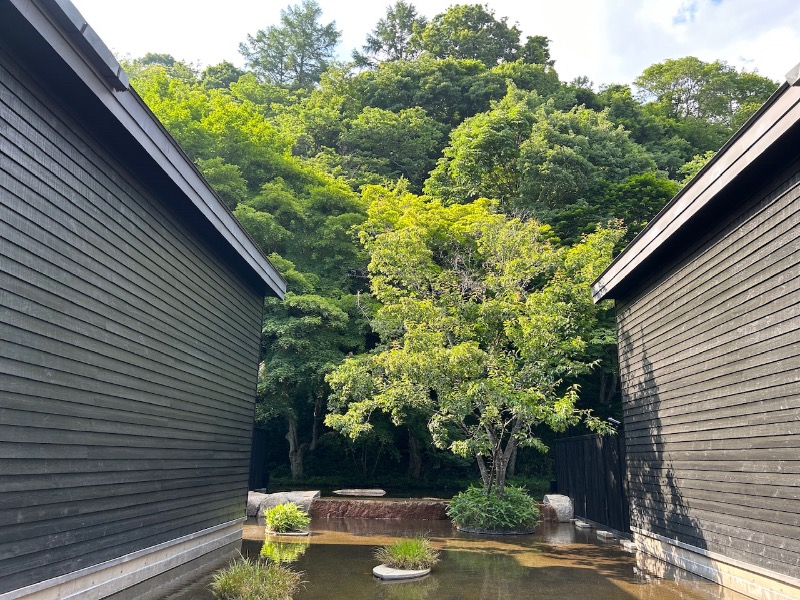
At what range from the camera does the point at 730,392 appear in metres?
6.92

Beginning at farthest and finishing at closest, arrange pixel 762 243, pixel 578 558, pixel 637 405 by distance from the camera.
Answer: pixel 637 405
pixel 578 558
pixel 762 243

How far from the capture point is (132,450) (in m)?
6.64

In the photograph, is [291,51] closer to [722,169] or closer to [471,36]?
[471,36]

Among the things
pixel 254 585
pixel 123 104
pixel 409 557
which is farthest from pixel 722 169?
pixel 254 585

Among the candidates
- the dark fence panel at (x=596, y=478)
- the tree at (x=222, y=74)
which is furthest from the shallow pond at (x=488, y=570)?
the tree at (x=222, y=74)

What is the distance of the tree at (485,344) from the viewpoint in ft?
39.1

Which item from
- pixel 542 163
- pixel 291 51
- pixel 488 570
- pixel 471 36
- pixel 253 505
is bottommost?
pixel 488 570

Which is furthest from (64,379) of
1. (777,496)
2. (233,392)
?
(777,496)

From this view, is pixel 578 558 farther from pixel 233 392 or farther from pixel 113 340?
pixel 113 340

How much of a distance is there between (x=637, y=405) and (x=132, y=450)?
7.81 meters

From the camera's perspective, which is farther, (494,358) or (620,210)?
(620,210)

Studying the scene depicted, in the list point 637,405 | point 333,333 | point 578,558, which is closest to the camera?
point 578,558

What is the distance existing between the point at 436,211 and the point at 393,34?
104 ft

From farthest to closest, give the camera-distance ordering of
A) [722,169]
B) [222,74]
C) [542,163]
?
[222,74] < [542,163] < [722,169]
